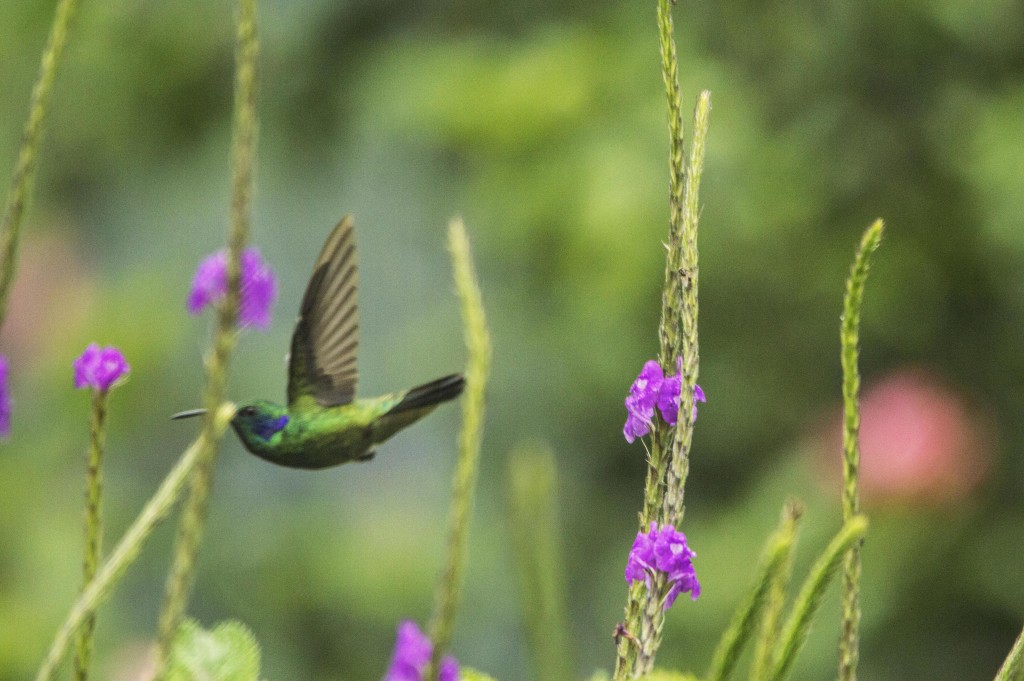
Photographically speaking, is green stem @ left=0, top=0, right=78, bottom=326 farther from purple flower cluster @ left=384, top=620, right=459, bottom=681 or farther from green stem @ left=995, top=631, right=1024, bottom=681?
green stem @ left=995, top=631, right=1024, bottom=681

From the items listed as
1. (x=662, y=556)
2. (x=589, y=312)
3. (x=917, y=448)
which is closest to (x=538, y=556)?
(x=662, y=556)

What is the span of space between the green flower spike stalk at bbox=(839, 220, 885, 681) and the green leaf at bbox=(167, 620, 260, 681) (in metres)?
0.30

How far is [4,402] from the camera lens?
0.76 metres

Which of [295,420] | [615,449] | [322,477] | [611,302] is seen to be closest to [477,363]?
[295,420]

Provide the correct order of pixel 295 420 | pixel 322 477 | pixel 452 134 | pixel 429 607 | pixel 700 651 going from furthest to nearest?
pixel 322 477
pixel 429 607
pixel 452 134
pixel 700 651
pixel 295 420

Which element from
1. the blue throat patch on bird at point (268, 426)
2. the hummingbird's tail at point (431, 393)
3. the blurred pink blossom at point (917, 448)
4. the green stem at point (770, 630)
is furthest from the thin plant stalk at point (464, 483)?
the blurred pink blossom at point (917, 448)

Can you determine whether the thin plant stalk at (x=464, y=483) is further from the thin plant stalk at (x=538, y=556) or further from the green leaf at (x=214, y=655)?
the green leaf at (x=214, y=655)

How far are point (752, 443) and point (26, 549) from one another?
225 cm

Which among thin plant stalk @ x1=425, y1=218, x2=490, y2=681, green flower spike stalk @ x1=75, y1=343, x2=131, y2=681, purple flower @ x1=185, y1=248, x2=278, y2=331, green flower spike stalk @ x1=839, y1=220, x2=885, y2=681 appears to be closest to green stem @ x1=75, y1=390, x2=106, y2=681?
green flower spike stalk @ x1=75, y1=343, x2=131, y2=681

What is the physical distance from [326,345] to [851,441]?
0.44 metres

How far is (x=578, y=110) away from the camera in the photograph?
140 inches

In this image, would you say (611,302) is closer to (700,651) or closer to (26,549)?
(700,651)

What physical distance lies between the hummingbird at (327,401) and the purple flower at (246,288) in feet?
0.25

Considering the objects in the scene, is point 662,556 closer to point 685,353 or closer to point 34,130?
point 685,353
